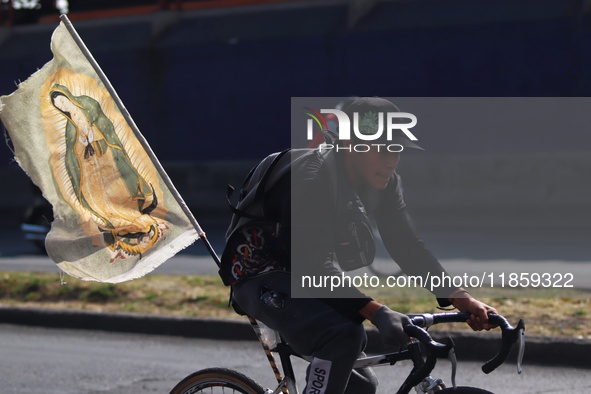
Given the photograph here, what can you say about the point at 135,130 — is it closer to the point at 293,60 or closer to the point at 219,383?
the point at 219,383

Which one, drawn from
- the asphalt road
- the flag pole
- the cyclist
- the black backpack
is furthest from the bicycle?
the asphalt road

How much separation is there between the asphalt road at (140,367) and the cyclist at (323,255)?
302cm

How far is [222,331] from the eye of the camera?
28.2 feet

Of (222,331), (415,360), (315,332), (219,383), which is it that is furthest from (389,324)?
(222,331)

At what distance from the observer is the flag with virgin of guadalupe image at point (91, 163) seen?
429cm

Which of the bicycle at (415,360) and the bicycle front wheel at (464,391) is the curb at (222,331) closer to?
the bicycle at (415,360)

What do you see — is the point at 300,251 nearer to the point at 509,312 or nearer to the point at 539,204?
the point at 509,312

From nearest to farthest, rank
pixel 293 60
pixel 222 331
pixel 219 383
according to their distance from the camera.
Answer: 1. pixel 219 383
2. pixel 222 331
3. pixel 293 60

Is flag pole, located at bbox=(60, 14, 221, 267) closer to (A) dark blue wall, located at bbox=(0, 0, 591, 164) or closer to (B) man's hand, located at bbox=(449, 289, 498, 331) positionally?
(B) man's hand, located at bbox=(449, 289, 498, 331)

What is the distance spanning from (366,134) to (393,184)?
439 mm

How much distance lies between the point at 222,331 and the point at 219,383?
435 centimetres

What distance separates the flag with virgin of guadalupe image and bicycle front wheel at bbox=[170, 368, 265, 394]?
48 centimetres

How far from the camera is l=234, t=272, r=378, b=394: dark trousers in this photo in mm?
3752

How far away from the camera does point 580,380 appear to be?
687cm
